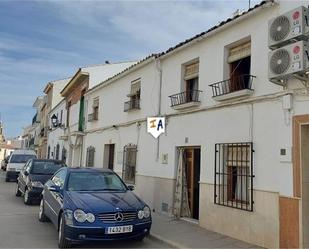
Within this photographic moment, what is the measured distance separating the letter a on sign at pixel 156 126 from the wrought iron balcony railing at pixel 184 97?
0.78 meters

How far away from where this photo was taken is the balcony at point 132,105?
43.5 ft

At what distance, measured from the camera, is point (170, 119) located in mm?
10883

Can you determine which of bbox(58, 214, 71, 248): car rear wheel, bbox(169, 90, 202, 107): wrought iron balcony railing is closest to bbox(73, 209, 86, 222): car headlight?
bbox(58, 214, 71, 248): car rear wheel

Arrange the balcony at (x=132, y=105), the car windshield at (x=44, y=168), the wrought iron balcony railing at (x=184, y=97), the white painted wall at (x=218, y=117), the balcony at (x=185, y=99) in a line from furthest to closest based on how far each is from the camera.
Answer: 1. the car windshield at (x=44, y=168)
2. the balcony at (x=132, y=105)
3. the wrought iron balcony railing at (x=184, y=97)
4. the balcony at (x=185, y=99)
5. the white painted wall at (x=218, y=117)

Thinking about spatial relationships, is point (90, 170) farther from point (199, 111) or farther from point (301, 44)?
point (301, 44)

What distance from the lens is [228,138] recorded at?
27.8 feet

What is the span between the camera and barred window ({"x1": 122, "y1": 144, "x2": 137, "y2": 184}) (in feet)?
43.5

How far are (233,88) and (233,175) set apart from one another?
1.94 meters

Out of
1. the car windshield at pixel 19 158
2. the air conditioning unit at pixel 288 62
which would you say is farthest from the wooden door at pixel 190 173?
the car windshield at pixel 19 158

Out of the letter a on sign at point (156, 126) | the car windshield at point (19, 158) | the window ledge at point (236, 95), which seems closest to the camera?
the window ledge at point (236, 95)

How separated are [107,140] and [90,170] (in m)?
6.78

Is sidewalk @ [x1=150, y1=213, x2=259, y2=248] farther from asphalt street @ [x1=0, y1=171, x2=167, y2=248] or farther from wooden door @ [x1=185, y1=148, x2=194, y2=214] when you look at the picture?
wooden door @ [x1=185, y1=148, x2=194, y2=214]

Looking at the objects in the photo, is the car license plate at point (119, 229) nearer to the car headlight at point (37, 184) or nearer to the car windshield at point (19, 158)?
the car headlight at point (37, 184)

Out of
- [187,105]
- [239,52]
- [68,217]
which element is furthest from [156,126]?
[68,217]
